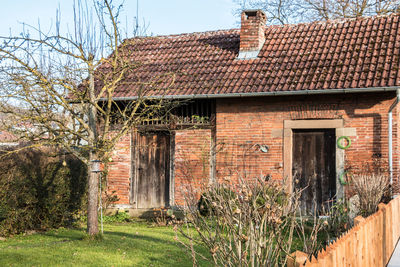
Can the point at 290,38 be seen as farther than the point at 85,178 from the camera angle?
Yes

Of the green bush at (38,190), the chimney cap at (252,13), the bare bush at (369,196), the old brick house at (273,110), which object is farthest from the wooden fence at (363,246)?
the chimney cap at (252,13)

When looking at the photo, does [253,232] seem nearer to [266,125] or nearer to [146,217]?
[266,125]

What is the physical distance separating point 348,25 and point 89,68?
27.3 ft

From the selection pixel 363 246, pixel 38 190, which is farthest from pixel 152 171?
pixel 363 246

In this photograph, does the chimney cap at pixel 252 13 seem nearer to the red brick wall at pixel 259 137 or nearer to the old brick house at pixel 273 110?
the old brick house at pixel 273 110

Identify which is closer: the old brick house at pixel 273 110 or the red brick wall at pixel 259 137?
the red brick wall at pixel 259 137

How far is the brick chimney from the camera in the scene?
45.7 ft

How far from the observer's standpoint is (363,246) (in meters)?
5.10

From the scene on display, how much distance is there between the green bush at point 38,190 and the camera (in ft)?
33.1

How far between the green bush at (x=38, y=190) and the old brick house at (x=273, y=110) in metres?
1.95

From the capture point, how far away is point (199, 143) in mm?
13406

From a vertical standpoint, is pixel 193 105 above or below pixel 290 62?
below

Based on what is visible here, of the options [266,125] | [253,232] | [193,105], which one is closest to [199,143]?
[193,105]

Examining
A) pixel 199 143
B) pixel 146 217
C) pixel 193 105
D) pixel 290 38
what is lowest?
pixel 146 217
